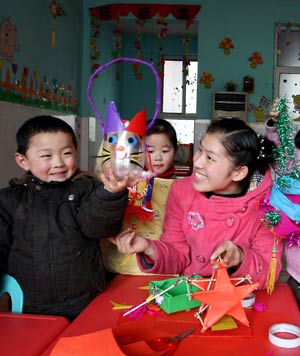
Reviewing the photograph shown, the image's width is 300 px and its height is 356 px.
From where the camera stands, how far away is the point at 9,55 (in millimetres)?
3725

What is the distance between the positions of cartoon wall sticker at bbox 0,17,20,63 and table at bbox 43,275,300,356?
2953mm

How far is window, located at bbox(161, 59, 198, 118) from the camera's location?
8.36 metres

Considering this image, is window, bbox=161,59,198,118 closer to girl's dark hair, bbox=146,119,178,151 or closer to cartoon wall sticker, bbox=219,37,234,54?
cartoon wall sticker, bbox=219,37,234,54

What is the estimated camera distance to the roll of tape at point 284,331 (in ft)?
2.78

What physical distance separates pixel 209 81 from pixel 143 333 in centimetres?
543

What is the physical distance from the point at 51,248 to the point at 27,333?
0.31 meters

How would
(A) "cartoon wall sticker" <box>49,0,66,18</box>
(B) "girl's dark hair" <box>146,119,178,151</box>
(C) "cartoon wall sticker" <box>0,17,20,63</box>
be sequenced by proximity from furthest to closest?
(A) "cartoon wall sticker" <box>49,0,66,18</box> → (C) "cartoon wall sticker" <box>0,17,20,63</box> → (B) "girl's dark hair" <box>146,119,178,151</box>

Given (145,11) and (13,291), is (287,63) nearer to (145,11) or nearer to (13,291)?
(145,11)

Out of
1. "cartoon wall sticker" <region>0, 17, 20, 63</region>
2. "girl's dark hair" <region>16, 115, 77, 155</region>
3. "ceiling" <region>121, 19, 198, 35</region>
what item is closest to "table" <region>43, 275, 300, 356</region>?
"girl's dark hair" <region>16, 115, 77, 155</region>

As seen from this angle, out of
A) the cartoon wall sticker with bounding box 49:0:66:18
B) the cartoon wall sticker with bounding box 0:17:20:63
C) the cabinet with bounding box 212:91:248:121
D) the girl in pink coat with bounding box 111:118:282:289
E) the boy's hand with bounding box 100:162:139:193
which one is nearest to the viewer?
the boy's hand with bounding box 100:162:139:193

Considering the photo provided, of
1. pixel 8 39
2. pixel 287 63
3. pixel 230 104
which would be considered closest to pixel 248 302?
pixel 8 39

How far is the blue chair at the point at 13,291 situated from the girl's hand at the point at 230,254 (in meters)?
0.55

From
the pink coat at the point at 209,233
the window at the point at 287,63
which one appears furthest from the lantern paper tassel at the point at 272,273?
the window at the point at 287,63

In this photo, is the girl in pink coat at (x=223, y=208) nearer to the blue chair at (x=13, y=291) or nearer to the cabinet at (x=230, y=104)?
the blue chair at (x=13, y=291)
